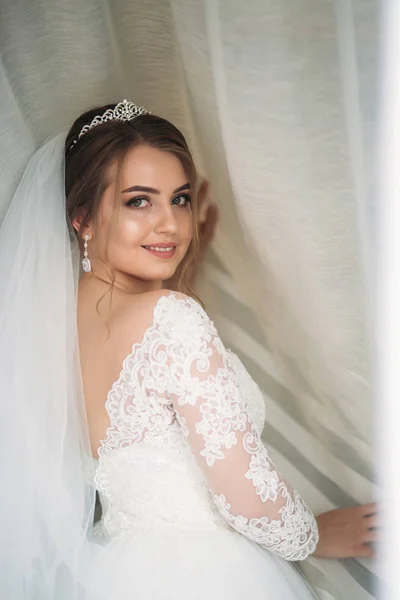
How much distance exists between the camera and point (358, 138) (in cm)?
87

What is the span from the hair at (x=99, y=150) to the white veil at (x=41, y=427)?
0.34ft

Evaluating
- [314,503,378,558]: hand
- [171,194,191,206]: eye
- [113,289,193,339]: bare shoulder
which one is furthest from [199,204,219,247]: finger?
[314,503,378,558]: hand

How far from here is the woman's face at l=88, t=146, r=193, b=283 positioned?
1288 millimetres

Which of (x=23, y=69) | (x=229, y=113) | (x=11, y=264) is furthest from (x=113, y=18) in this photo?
(x=11, y=264)

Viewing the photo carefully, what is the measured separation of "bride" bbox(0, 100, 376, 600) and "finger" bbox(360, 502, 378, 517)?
1cm

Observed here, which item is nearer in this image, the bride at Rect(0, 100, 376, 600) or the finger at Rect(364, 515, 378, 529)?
the bride at Rect(0, 100, 376, 600)

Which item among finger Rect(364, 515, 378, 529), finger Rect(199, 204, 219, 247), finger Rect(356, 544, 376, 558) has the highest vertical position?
finger Rect(199, 204, 219, 247)

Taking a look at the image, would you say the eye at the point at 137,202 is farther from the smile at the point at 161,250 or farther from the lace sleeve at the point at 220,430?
the lace sleeve at the point at 220,430

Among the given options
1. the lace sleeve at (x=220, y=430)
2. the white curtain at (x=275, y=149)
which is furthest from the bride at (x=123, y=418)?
the white curtain at (x=275, y=149)

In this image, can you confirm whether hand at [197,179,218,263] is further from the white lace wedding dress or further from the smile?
the white lace wedding dress

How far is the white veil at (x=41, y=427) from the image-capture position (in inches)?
44.3

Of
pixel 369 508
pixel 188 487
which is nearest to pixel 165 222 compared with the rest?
pixel 188 487

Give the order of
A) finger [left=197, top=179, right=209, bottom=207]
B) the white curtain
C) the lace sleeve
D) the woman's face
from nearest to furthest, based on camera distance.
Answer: the white curtain, the lace sleeve, the woman's face, finger [left=197, top=179, right=209, bottom=207]

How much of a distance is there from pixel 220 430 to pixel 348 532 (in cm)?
48
